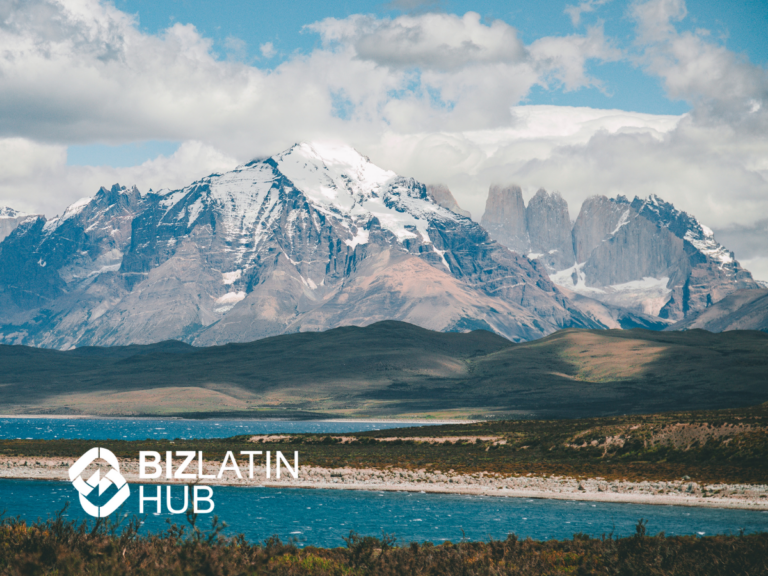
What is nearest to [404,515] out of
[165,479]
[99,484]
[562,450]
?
[165,479]

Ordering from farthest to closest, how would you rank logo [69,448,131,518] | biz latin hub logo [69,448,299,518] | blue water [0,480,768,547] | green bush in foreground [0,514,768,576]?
biz latin hub logo [69,448,299,518], logo [69,448,131,518], blue water [0,480,768,547], green bush in foreground [0,514,768,576]

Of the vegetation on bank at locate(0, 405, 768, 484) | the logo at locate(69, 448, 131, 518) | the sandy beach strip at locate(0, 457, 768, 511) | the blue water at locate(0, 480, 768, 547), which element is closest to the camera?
the blue water at locate(0, 480, 768, 547)

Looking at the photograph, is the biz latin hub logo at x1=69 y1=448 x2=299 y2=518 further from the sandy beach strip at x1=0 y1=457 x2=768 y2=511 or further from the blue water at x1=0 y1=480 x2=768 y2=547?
the blue water at x1=0 y1=480 x2=768 y2=547

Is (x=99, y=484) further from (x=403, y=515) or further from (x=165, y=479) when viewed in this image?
(x=403, y=515)

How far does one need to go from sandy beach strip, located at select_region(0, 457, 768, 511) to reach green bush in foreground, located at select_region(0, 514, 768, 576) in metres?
28.9

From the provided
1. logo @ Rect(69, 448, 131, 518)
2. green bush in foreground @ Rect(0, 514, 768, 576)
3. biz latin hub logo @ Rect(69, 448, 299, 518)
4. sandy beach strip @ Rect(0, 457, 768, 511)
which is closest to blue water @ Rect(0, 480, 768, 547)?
logo @ Rect(69, 448, 131, 518)

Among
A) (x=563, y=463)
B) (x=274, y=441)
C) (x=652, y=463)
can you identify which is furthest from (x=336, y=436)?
(x=652, y=463)

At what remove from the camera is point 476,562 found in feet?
95.7

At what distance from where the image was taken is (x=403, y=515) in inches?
2140

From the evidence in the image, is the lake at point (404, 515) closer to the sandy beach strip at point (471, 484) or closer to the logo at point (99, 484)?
the logo at point (99, 484)

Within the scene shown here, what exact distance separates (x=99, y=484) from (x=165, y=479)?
5.27 metres

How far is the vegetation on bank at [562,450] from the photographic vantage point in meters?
73.8

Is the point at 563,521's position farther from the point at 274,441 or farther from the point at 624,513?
the point at 274,441

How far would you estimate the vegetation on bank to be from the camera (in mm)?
73750
